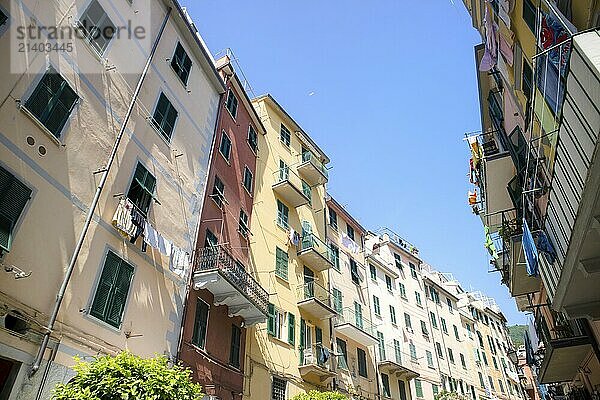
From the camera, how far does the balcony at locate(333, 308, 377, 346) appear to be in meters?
26.1

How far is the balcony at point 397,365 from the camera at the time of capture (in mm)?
29531

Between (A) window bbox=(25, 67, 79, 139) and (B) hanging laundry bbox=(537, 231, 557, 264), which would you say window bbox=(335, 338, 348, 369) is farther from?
(A) window bbox=(25, 67, 79, 139)

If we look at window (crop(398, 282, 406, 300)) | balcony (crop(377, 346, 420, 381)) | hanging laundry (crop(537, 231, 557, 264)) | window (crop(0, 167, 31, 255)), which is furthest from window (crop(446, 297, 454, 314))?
window (crop(0, 167, 31, 255))

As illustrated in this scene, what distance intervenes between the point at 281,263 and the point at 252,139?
7.15 meters

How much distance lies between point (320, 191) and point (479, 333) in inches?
1209

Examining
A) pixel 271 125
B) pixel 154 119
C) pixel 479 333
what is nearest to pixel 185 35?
pixel 154 119

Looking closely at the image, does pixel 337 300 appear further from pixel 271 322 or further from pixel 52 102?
pixel 52 102

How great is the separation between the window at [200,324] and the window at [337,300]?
41.9 ft

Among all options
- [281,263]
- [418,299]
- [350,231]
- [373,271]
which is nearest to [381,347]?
[373,271]

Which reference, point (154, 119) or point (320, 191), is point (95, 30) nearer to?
point (154, 119)

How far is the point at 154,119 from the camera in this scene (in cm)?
1531

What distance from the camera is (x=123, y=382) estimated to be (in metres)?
8.03

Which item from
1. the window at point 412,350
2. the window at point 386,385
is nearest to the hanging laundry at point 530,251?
the window at point 386,385

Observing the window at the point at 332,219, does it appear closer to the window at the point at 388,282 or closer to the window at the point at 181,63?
the window at the point at 388,282
